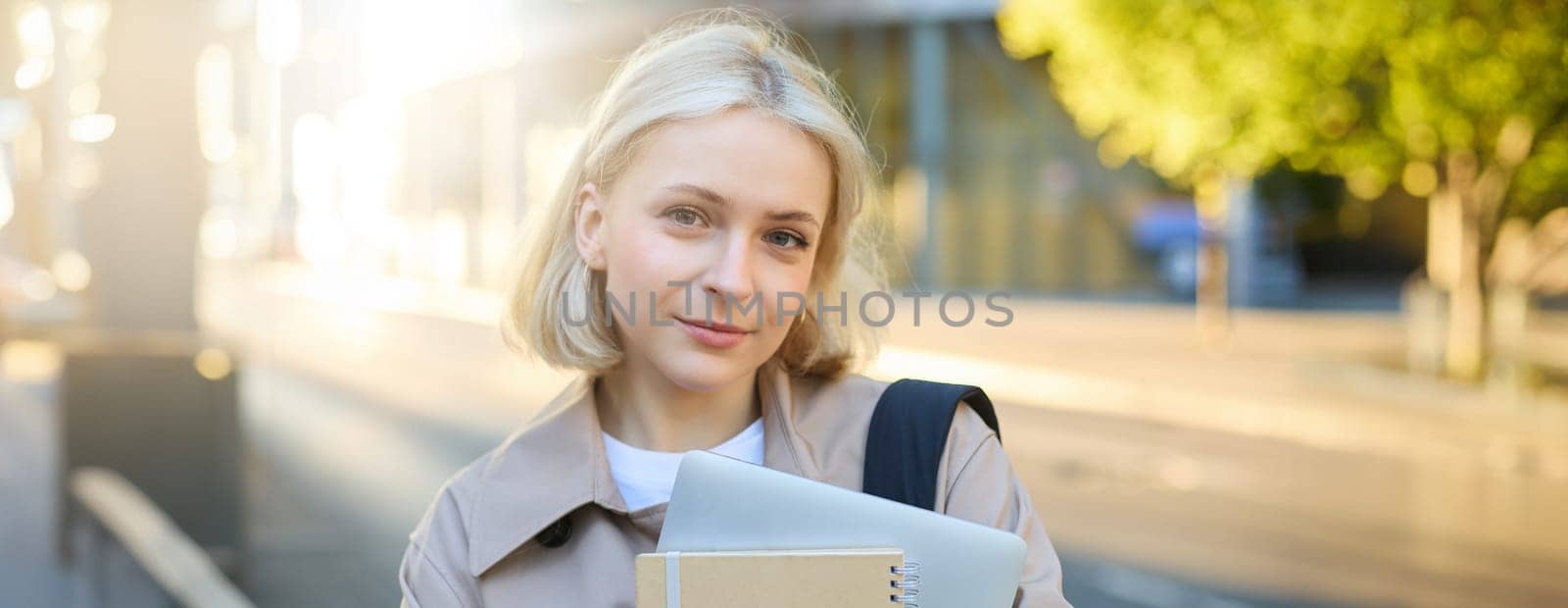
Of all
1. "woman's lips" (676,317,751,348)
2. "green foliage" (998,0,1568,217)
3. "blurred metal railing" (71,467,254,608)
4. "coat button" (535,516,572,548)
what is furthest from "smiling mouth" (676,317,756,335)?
"green foliage" (998,0,1568,217)

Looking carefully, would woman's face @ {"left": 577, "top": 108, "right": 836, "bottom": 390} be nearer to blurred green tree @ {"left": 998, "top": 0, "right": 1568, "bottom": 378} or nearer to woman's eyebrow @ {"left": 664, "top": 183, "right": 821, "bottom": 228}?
woman's eyebrow @ {"left": 664, "top": 183, "right": 821, "bottom": 228}

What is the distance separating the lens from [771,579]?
60.4 inches

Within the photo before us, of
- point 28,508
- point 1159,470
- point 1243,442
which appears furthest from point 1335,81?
point 28,508

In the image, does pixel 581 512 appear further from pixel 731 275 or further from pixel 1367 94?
pixel 1367 94

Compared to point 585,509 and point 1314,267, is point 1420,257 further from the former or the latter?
point 585,509

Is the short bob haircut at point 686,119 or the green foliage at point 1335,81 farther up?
the green foliage at point 1335,81

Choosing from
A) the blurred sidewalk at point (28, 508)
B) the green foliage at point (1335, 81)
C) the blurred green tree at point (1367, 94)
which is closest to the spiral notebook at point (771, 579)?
the blurred sidewalk at point (28, 508)

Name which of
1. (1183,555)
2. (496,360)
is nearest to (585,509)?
(1183,555)

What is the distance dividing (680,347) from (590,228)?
21cm

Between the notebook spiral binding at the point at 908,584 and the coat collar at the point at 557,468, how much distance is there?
282 mm

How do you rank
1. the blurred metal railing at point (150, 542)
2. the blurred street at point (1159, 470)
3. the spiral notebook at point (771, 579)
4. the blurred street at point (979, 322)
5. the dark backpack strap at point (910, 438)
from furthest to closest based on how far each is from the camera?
the blurred street at point (1159, 470), the blurred street at point (979, 322), the blurred metal railing at point (150, 542), the dark backpack strap at point (910, 438), the spiral notebook at point (771, 579)

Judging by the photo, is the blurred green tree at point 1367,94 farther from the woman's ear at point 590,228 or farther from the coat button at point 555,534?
the coat button at point 555,534

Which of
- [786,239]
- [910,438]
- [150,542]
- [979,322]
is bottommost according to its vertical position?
[150,542]

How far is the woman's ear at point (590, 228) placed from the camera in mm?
1938
